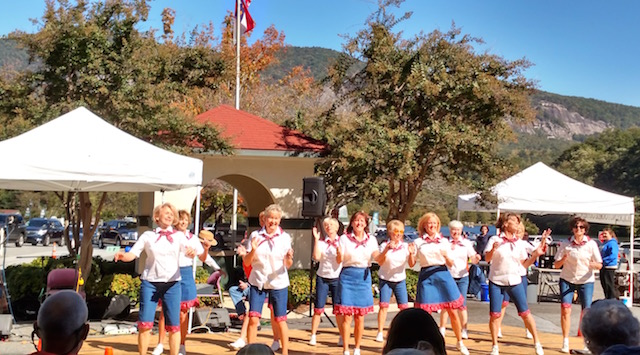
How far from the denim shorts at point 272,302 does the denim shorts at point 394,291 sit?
6.26 ft

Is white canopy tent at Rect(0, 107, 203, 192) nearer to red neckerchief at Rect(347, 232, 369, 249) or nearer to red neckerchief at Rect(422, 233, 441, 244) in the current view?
red neckerchief at Rect(347, 232, 369, 249)

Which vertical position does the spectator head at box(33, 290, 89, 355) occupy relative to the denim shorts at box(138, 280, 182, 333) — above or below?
above

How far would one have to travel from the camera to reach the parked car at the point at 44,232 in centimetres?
4012

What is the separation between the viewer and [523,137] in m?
142

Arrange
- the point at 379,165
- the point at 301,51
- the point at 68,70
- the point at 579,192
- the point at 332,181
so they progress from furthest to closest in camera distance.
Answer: the point at 301,51
the point at 332,181
the point at 579,192
the point at 379,165
the point at 68,70

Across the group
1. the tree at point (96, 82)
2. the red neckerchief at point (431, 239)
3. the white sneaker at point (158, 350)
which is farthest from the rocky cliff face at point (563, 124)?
the white sneaker at point (158, 350)

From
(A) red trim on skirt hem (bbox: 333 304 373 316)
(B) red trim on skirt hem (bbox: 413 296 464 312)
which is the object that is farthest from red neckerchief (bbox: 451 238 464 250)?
(A) red trim on skirt hem (bbox: 333 304 373 316)

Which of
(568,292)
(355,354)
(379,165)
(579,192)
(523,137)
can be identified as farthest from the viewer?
(523,137)

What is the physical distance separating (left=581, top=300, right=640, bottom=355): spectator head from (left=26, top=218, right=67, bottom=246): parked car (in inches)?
1579

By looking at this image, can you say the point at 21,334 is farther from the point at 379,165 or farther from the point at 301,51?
the point at 301,51

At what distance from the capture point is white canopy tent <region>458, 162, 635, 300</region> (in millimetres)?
15789

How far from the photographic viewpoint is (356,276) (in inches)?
344

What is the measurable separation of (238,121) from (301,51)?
81.8 metres

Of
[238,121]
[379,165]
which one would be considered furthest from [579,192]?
[238,121]
